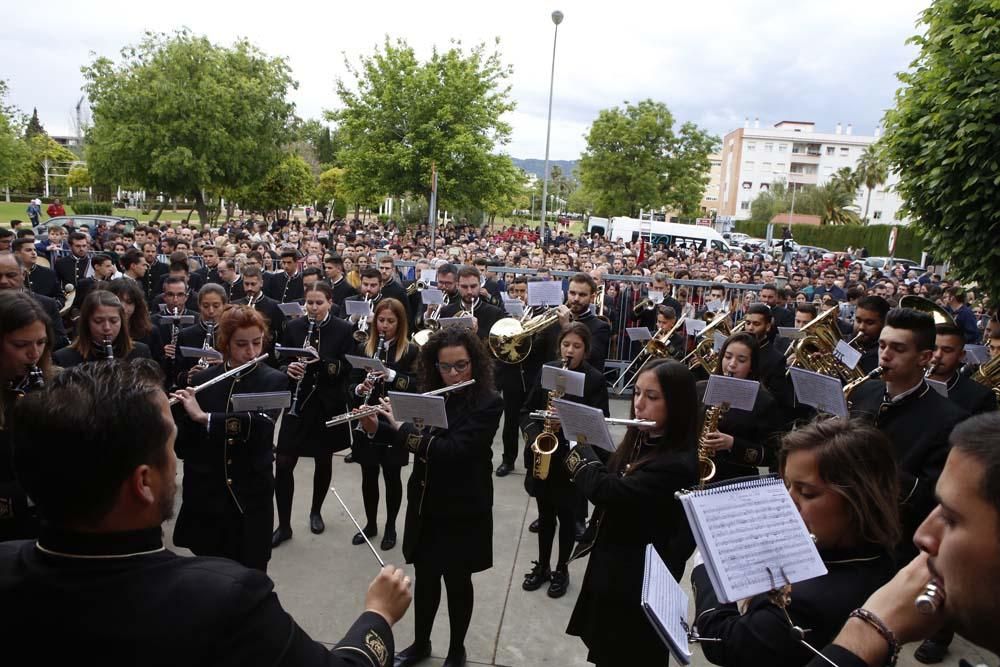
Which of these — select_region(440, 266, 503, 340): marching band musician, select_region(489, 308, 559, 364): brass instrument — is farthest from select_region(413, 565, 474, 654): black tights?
select_region(440, 266, 503, 340): marching band musician

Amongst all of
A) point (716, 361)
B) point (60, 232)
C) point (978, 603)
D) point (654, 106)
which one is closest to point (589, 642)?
point (978, 603)

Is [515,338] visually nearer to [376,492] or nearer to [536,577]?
[376,492]

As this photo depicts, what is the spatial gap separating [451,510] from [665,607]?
1996mm

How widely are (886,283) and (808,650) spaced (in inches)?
604

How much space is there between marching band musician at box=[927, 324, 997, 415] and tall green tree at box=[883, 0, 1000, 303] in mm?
1541

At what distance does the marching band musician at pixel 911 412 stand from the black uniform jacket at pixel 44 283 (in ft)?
31.6

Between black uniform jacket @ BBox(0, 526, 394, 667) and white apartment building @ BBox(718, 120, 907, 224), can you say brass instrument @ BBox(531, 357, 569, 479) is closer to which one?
black uniform jacket @ BBox(0, 526, 394, 667)

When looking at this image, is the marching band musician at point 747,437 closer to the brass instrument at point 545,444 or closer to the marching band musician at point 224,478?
the brass instrument at point 545,444

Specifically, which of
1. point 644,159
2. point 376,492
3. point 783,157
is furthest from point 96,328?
point 783,157

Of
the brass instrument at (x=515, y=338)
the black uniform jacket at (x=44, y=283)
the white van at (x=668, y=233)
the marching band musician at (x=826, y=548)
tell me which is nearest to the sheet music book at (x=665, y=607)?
the marching band musician at (x=826, y=548)

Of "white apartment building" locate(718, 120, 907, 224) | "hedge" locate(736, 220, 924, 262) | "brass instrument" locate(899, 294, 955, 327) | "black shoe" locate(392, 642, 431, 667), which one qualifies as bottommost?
"black shoe" locate(392, 642, 431, 667)

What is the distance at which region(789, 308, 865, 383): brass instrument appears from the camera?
6.18 m

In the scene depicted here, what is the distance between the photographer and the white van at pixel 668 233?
115ft

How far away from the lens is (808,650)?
198cm
